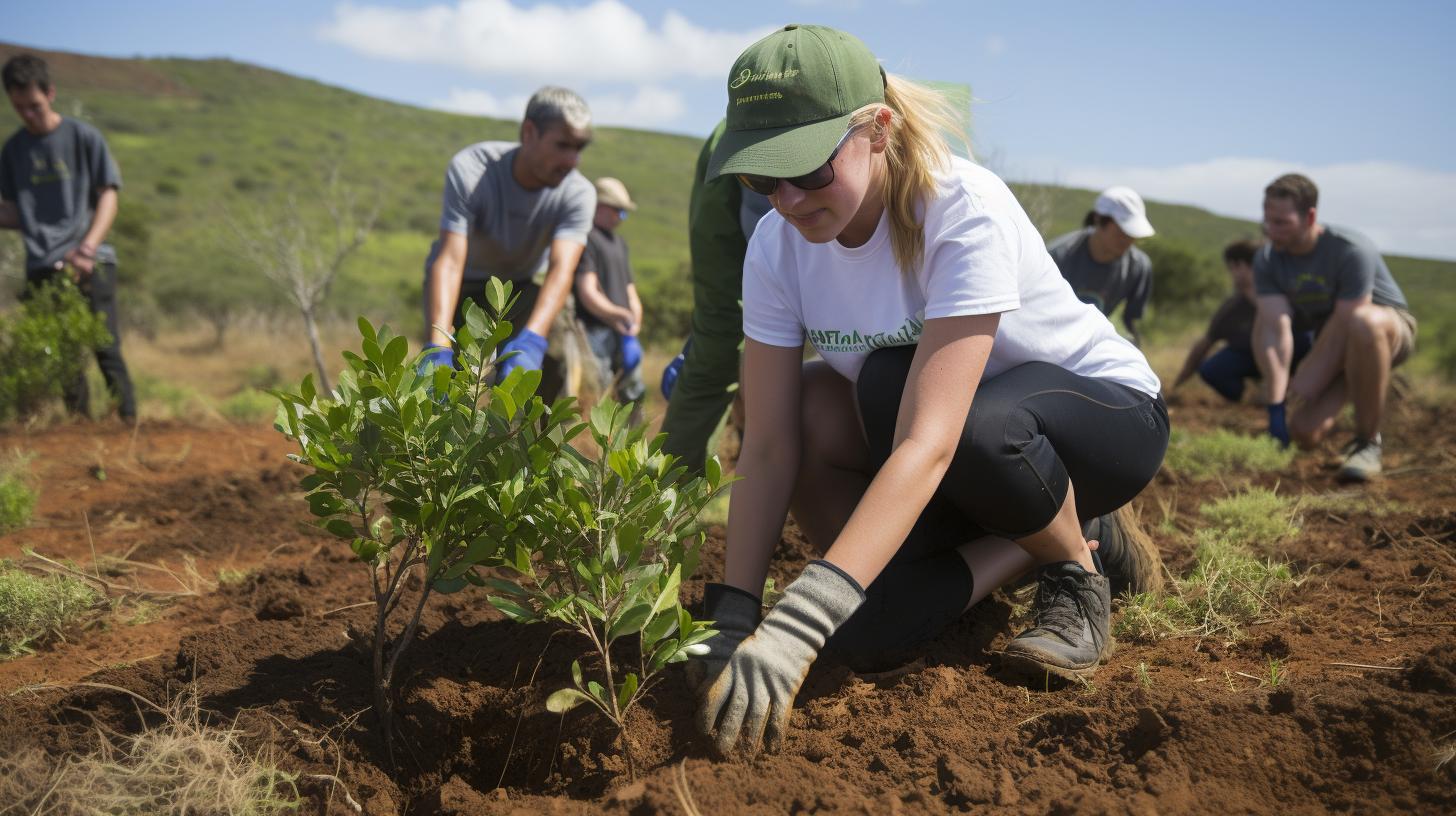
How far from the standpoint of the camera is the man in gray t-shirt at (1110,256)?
6.42m

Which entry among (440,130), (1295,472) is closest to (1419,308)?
(1295,472)

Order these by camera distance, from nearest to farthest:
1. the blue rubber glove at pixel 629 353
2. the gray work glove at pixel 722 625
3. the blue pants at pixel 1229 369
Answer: the gray work glove at pixel 722 625 < the blue rubber glove at pixel 629 353 < the blue pants at pixel 1229 369

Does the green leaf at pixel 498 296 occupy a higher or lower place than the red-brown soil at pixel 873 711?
higher

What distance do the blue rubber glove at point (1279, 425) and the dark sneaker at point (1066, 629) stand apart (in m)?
4.07

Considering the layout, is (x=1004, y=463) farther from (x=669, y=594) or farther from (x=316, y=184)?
(x=316, y=184)

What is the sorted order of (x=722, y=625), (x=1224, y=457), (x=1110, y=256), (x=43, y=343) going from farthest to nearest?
(x=1110, y=256) < (x=43, y=343) < (x=1224, y=457) < (x=722, y=625)

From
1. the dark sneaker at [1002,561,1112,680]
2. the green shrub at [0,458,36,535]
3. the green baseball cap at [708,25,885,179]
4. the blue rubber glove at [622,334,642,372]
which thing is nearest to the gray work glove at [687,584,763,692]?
the dark sneaker at [1002,561,1112,680]

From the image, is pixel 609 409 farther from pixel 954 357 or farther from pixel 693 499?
pixel 954 357

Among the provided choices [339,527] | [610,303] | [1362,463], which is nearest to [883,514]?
[339,527]

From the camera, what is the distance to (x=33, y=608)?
113 inches

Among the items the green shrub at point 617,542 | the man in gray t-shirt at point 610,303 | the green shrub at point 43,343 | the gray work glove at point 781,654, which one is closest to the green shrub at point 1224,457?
the man in gray t-shirt at point 610,303

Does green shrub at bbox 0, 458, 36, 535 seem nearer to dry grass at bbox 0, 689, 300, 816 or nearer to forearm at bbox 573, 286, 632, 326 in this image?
dry grass at bbox 0, 689, 300, 816

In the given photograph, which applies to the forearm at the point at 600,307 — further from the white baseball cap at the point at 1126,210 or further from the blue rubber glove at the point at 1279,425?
the blue rubber glove at the point at 1279,425

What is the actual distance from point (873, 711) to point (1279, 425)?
4.75m
